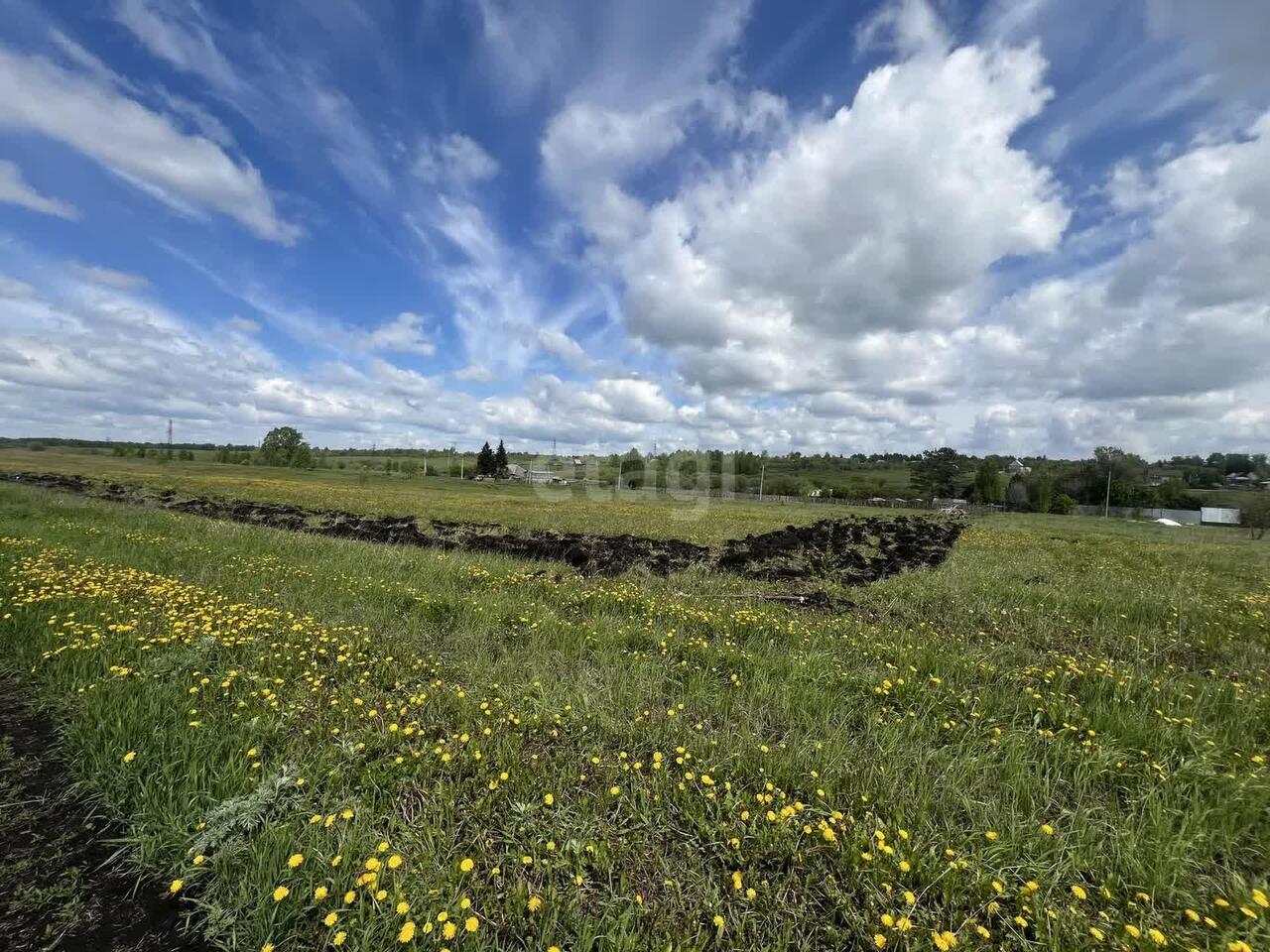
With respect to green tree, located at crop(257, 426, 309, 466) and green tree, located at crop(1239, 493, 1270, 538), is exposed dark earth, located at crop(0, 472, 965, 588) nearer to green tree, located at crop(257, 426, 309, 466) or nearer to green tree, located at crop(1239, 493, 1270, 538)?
green tree, located at crop(1239, 493, 1270, 538)

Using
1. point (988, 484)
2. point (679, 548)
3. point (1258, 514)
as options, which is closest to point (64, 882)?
point (679, 548)

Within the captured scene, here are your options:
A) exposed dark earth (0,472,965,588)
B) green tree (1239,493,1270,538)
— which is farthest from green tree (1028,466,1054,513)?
exposed dark earth (0,472,965,588)

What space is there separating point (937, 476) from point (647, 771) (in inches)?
4204

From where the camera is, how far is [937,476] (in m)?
94.1

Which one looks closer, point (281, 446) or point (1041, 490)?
point (1041, 490)

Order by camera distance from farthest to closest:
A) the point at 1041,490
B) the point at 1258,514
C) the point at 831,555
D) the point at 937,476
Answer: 1. the point at 937,476
2. the point at 1041,490
3. the point at 1258,514
4. the point at 831,555

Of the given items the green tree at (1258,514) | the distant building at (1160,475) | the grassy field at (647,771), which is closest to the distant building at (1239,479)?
the distant building at (1160,475)

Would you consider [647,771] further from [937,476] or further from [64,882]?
[937,476]

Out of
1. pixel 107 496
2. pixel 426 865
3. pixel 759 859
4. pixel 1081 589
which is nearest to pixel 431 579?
pixel 426 865

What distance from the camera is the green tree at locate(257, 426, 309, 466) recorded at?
348ft

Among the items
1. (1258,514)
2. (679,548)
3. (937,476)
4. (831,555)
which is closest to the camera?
(831,555)

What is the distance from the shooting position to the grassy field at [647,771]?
2.39 metres

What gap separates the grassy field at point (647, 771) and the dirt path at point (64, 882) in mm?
104

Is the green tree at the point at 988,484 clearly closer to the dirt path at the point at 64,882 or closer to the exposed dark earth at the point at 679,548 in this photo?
the exposed dark earth at the point at 679,548
